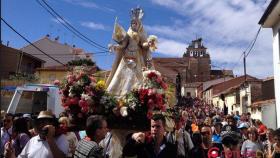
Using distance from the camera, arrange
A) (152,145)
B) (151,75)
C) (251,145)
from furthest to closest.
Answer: (251,145) → (151,75) → (152,145)

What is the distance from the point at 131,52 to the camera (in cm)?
729

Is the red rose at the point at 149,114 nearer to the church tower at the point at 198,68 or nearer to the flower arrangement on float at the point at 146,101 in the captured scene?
the flower arrangement on float at the point at 146,101

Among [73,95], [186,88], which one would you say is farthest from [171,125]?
[186,88]

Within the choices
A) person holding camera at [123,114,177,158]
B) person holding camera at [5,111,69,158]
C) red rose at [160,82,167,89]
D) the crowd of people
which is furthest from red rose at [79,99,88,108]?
person holding camera at [123,114,177,158]

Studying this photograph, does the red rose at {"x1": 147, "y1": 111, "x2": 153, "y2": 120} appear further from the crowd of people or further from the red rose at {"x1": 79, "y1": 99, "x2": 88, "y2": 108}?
the red rose at {"x1": 79, "y1": 99, "x2": 88, "y2": 108}

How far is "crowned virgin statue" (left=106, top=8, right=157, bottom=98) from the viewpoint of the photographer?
7.05 meters

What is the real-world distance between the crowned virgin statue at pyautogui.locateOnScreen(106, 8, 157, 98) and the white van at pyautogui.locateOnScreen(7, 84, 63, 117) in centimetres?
447

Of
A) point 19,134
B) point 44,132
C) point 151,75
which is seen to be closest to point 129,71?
point 151,75

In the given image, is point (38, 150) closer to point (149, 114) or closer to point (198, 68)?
point (149, 114)

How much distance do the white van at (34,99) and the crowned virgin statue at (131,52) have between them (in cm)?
447

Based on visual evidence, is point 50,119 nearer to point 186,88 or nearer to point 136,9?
point 136,9

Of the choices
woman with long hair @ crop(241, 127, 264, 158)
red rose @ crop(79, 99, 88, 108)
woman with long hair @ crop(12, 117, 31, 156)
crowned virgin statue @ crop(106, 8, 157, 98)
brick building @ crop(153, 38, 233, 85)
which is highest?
brick building @ crop(153, 38, 233, 85)

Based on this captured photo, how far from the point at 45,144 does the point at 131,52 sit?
10.2 ft

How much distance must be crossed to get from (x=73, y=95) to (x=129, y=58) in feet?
5.51
